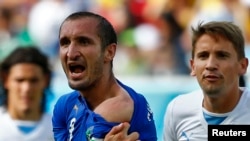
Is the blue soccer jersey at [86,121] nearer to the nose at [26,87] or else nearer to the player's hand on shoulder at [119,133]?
the player's hand on shoulder at [119,133]

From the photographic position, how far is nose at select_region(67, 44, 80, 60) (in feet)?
13.9

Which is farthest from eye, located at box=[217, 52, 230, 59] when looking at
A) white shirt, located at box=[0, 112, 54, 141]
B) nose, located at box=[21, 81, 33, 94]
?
nose, located at box=[21, 81, 33, 94]

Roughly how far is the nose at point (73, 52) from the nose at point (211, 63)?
934mm

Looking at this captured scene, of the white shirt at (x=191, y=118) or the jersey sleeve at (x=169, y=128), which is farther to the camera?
the jersey sleeve at (x=169, y=128)

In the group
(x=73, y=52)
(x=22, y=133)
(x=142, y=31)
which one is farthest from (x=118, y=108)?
(x=142, y=31)

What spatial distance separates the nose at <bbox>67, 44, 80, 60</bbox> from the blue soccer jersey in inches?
10.2

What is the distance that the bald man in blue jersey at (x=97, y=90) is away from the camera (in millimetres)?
4199

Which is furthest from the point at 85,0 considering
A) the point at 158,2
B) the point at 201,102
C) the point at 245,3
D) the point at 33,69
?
the point at 201,102

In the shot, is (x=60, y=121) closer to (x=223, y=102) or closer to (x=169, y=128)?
(x=169, y=128)

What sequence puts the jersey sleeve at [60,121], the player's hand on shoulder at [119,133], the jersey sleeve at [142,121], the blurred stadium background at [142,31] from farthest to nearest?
the blurred stadium background at [142,31] → the jersey sleeve at [60,121] → the jersey sleeve at [142,121] → the player's hand on shoulder at [119,133]

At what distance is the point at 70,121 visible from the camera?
14.5 ft

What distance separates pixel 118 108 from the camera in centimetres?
422

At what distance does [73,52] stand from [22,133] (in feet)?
5.04

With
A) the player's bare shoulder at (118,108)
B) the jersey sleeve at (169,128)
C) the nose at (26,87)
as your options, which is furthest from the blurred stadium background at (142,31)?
the player's bare shoulder at (118,108)
